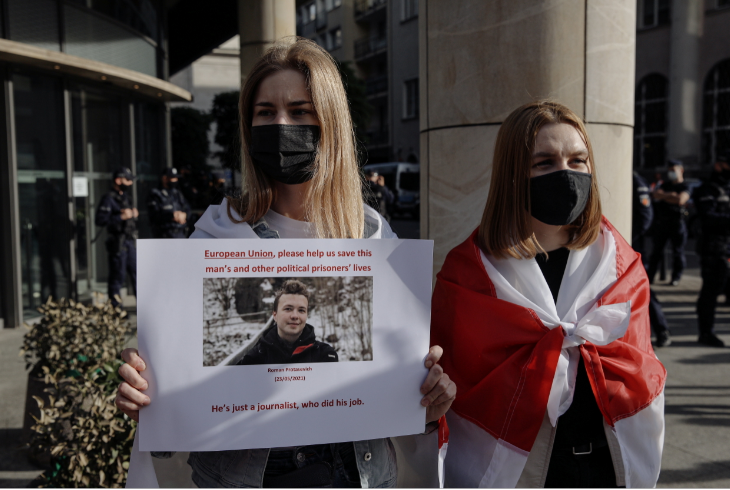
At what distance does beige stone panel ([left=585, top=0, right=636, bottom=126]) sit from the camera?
10.5 feet

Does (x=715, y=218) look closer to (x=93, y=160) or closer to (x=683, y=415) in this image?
(x=683, y=415)

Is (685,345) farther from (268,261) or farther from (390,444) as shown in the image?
(268,261)

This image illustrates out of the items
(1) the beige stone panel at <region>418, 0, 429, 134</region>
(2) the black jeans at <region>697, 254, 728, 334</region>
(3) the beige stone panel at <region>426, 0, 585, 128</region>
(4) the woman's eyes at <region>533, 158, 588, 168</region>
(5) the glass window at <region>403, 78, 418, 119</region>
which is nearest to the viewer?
(4) the woman's eyes at <region>533, 158, 588, 168</region>

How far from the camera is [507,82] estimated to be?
326cm

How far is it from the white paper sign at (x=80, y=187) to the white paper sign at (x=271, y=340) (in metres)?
7.95

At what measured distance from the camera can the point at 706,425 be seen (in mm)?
4188

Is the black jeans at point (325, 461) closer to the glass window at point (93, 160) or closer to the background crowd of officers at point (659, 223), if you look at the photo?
the background crowd of officers at point (659, 223)

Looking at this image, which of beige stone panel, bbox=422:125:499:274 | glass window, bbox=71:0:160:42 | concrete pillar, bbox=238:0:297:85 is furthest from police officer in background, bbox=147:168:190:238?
beige stone panel, bbox=422:125:499:274

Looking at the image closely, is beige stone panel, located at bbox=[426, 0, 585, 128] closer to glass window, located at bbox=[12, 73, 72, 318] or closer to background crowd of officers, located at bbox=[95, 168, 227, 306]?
background crowd of officers, located at bbox=[95, 168, 227, 306]

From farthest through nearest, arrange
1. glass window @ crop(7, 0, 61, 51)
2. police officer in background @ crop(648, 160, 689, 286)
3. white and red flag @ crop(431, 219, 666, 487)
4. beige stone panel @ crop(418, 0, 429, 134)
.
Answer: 1. police officer in background @ crop(648, 160, 689, 286)
2. glass window @ crop(7, 0, 61, 51)
3. beige stone panel @ crop(418, 0, 429, 134)
4. white and red flag @ crop(431, 219, 666, 487)

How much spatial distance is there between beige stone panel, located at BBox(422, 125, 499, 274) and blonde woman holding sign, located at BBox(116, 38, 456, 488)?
73.2 inches

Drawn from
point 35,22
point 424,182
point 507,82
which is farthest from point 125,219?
point 507,82

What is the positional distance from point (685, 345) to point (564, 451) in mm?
5355

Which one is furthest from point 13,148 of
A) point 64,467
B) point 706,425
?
point 706,425
